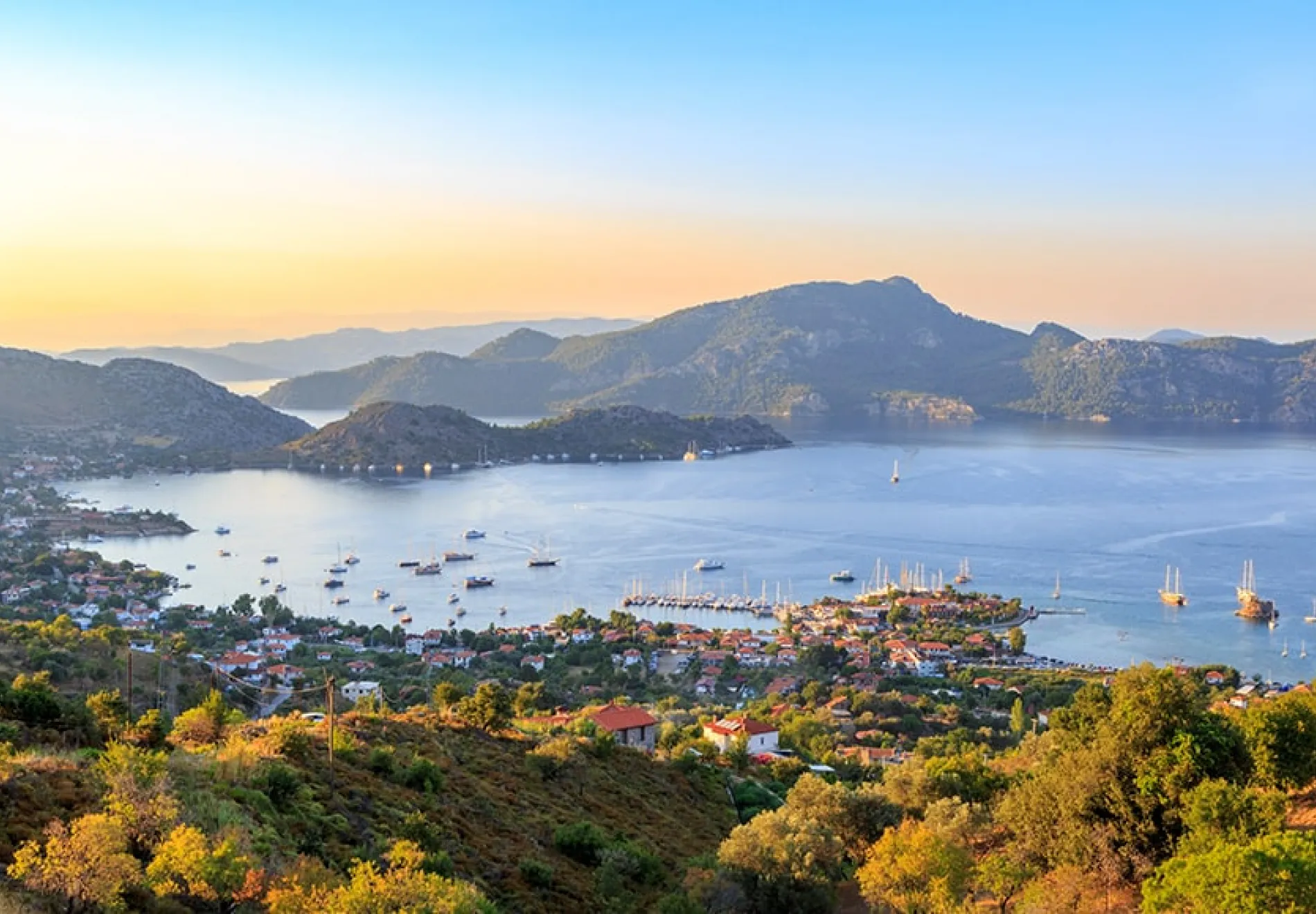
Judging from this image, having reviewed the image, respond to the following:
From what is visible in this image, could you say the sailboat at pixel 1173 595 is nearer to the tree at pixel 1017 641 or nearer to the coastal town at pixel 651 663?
the coastal town at pixel 651 663

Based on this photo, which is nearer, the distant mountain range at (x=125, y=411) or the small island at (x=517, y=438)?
the distant mountain range at (x=125, y=411)

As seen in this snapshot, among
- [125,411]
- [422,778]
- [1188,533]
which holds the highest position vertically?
[125,411]

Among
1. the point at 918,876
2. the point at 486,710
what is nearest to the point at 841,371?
the point at 486,710

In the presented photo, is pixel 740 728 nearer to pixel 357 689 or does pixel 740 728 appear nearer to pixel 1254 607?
pixel 357 689

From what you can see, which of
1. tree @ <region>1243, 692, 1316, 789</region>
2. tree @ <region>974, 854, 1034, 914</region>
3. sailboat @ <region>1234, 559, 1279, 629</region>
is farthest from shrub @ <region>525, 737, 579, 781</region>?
sailboat @ <region>1234, 559, 1279, 629</region>

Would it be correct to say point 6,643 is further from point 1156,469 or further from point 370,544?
point 1156,469

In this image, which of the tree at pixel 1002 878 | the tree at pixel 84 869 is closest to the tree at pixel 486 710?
the tree at pixel 1002 878
